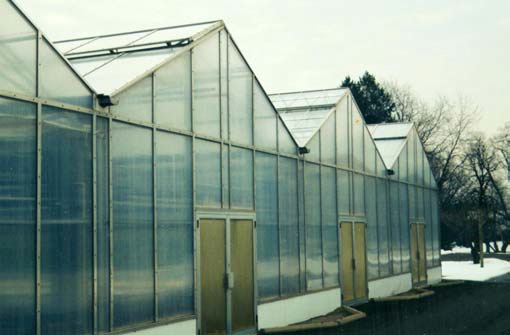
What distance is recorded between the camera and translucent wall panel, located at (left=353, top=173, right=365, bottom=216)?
87.5 feet

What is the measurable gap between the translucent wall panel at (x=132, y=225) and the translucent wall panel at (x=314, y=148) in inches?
350

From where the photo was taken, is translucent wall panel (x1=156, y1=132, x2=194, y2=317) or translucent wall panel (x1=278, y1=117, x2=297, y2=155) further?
translucent wall panel (x1=278, y1=117, x2=297, y2=155)

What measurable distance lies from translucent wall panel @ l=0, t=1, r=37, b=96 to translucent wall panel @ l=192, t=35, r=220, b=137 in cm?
502

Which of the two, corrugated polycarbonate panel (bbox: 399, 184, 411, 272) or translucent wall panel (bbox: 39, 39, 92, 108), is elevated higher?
translucent wall panel (bbox: 39, 39, 92, 108)

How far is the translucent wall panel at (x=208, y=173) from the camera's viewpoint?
53.0 feet

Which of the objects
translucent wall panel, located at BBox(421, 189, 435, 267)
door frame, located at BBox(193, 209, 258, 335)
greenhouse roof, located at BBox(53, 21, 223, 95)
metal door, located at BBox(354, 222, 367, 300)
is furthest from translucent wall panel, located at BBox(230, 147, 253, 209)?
translucent wall panel, located at BBox(421, 189, 435, 267)

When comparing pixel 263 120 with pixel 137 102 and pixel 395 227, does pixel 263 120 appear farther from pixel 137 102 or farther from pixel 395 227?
pixel 395 227

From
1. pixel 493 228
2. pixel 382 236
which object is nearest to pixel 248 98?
pixel 382 236

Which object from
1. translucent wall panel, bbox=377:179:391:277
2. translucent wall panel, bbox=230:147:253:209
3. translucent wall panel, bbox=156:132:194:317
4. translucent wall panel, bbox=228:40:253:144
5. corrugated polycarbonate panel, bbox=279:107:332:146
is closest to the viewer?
translucent wall panel, bbox=156:132:194:317

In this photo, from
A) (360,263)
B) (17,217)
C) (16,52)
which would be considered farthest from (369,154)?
(17,217)

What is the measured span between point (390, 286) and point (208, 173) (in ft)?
50.1

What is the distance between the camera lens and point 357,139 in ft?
89.7

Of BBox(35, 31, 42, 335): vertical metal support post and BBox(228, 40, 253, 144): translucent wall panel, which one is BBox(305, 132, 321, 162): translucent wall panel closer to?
BBox(228, 40, 253, 144): translucent wall panel

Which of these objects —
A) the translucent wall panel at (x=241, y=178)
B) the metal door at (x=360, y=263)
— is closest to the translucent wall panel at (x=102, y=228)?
the translucent wall panel at (x=241, y=178)
